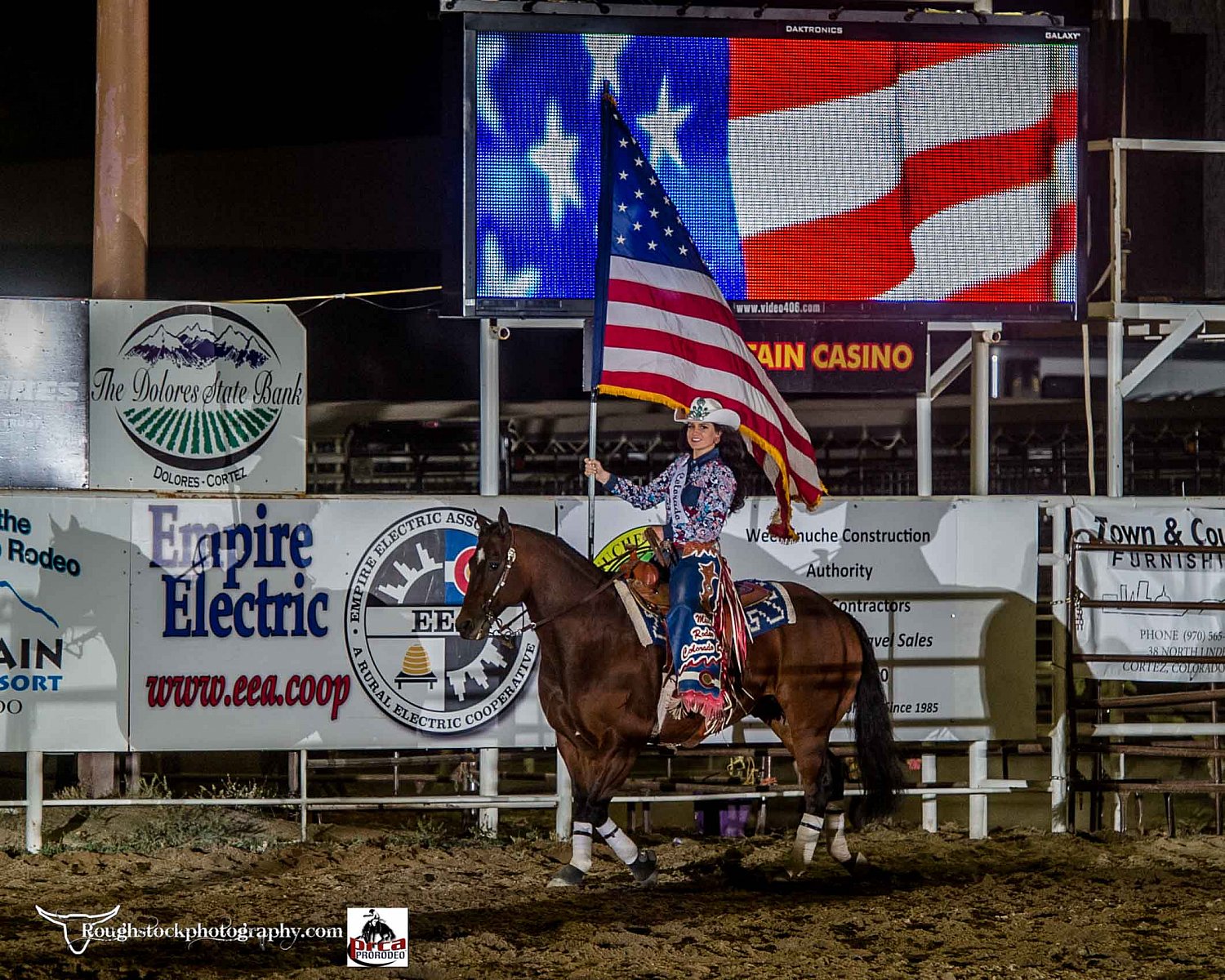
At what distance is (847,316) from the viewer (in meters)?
8.69

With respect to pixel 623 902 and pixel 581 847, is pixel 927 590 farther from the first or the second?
pixel 623 902

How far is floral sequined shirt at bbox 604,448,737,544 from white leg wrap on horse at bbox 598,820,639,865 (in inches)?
60.5

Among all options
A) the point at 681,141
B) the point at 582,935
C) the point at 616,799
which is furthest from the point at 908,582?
the point at 582,935

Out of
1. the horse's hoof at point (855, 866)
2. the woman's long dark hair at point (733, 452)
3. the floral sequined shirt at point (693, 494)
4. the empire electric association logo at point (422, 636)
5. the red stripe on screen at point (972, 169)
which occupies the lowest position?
the horse's hoof at point (855, 866)

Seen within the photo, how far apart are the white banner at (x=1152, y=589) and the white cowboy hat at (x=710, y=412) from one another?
9.34 ft

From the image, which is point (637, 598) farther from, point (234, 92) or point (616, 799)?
point (234, 92)

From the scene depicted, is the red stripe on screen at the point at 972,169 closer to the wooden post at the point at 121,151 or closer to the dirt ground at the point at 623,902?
the dirt ground at the point at 623,902

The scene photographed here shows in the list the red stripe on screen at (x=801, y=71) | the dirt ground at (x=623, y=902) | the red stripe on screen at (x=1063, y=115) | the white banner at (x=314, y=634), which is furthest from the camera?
the red stripe on screen at (x=1063, y=115)

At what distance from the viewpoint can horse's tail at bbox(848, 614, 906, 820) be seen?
26.1 feet

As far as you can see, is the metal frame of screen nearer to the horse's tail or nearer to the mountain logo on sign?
the mountain logo on sign

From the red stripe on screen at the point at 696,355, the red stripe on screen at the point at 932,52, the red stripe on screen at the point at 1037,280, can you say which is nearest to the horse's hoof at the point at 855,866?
the red stripe on screen at the point at 696,355

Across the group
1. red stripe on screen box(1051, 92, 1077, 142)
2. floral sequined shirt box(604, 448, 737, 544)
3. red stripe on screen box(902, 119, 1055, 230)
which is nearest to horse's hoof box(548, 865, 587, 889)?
floral sequined shirt box(604, 448, 737, 544)

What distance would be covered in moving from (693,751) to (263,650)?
265 cm

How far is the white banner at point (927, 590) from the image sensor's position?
29.0ft
